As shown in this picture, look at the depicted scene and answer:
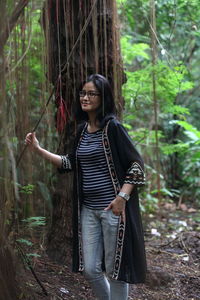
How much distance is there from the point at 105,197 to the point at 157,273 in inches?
56.3

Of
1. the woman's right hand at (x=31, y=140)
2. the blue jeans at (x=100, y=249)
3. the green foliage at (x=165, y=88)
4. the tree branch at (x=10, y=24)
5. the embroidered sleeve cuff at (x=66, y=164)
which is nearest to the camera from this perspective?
the tree branch at (x=10, y=24)

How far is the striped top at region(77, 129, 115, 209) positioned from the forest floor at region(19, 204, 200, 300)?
63cm

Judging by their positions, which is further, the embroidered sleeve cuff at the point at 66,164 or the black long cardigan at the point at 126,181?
the embroidered sleeve cuff at the point at 66,164

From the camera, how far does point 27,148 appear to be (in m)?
2.40

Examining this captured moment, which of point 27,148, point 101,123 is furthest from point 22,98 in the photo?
point 101,123

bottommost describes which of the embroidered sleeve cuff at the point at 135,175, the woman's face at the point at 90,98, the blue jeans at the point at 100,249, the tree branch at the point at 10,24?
the blue jeans at the point at 100,249

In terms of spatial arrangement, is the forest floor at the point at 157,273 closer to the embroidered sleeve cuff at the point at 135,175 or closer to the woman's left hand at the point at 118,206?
the woman's left hand at the point at 118,206

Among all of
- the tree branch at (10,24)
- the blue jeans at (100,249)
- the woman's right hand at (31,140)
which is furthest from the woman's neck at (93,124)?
the tree branch at (10,24)

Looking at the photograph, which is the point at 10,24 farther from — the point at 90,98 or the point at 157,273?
the point at 157,273

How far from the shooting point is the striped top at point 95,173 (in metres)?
2.60

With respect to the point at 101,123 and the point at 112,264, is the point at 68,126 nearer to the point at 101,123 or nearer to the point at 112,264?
the point at 101,123

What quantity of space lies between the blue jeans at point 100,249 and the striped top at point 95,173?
0.23ft

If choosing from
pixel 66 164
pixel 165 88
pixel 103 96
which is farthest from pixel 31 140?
pixel 165 88

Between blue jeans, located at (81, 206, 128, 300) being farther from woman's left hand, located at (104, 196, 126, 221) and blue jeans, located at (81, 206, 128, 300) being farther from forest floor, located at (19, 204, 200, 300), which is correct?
forest floor, located at (19, 204, 200, 300)
